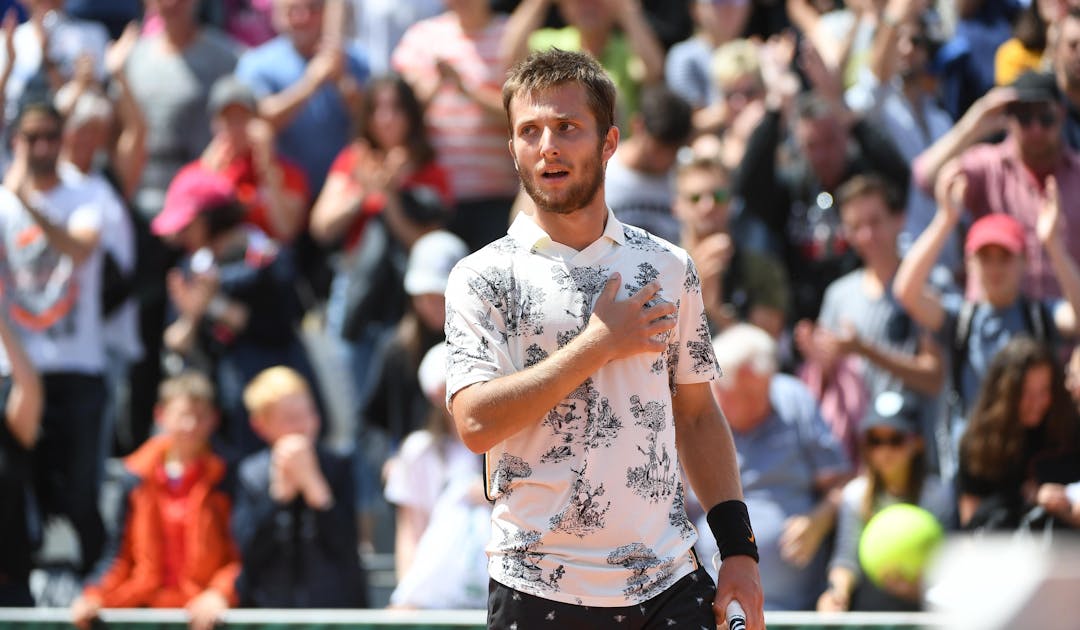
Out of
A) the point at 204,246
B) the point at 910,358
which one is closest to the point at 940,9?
the point at 910,358

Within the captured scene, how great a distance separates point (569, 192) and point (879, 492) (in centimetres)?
354

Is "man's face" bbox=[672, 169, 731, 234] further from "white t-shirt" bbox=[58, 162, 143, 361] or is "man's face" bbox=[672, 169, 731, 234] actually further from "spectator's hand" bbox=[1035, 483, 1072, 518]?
"white t-shirt" bbox=[58, 162, 143, 361]

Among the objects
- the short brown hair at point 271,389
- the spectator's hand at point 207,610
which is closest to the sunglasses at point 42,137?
the short brown hair at point 271,389

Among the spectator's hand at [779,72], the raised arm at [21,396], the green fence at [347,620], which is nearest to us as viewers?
the green fence at [347,620]

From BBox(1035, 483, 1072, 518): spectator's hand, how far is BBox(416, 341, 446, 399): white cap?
2.56m

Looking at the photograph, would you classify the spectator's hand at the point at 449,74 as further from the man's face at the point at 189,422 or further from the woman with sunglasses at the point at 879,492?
the woman with sunglasses at the point at 879,492

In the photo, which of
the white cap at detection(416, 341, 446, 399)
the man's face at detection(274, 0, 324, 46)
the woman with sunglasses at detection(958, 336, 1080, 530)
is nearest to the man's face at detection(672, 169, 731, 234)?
the white cap at detection(416, 341, 446, 399)

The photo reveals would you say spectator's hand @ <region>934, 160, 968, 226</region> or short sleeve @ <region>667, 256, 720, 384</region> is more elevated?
spectator's hand @ <region>934, 160, 968, 226</region>

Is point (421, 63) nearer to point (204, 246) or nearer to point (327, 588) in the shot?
point (204, 246)

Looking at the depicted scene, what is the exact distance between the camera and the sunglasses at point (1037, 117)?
7.18 m

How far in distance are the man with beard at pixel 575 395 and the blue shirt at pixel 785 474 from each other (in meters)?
3.21

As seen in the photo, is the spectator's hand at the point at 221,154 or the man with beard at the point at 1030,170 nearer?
the man with beard at the point at 1030,170

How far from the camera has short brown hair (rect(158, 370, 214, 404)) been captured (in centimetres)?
726

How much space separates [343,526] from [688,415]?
3522mm
